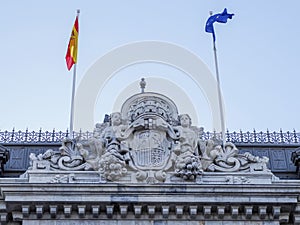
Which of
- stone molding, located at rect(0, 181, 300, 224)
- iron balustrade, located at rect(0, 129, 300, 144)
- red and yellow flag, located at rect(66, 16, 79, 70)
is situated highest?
red and yellow flag, located at rect(66, 16, 79, 70)

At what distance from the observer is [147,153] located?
27938 mm

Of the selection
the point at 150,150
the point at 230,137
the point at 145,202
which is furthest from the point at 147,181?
the point at 230,137

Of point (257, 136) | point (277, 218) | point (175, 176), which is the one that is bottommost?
point (277, 218)

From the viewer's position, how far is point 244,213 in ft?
86.9

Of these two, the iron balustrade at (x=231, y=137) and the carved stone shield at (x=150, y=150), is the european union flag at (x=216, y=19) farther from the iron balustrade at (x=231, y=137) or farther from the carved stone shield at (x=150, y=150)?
the carved stone shield at (x=150, y=150)

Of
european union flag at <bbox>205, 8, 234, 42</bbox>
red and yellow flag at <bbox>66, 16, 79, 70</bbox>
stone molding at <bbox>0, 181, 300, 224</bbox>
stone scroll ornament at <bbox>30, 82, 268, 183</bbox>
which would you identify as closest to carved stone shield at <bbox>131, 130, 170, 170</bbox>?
stone scroll ornament at <bbox>30, 82, 268, 183</bbox>

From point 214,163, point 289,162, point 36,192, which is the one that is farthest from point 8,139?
point 289,162

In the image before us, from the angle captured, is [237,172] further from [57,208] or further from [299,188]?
[57,208]

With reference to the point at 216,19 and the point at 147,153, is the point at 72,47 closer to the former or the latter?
the point at 216,19

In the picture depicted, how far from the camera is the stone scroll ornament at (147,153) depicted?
89.4 feet

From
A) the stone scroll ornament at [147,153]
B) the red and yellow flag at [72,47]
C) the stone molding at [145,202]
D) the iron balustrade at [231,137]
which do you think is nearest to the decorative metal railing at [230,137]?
the iron balustrade at [231,137]

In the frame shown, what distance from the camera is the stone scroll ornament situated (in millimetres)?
27250

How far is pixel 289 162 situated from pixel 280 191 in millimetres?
5313

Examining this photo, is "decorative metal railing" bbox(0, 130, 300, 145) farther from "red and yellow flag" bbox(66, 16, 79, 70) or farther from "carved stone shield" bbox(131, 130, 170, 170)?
"carved stone shield" bbox(131, 130, 170, 170)
